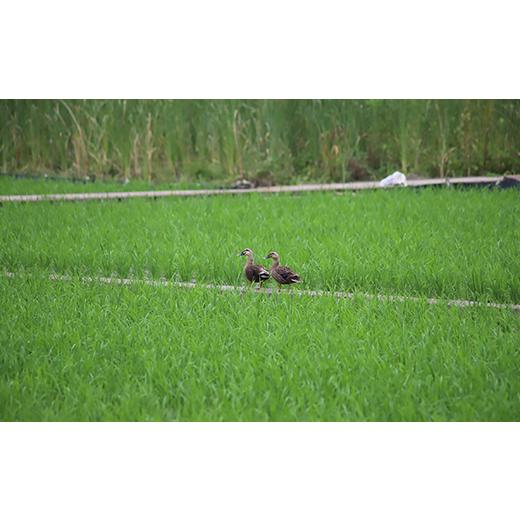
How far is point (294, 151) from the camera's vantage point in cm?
1217

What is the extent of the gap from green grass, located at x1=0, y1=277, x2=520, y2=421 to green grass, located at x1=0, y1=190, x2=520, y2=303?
0.64m

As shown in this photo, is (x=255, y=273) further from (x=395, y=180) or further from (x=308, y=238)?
(x=395, y=180)

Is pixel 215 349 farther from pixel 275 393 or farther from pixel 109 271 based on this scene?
pixel 109 271

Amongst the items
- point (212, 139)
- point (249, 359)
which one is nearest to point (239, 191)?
point (212, 139)

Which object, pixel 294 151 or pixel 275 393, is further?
pixel 294 151

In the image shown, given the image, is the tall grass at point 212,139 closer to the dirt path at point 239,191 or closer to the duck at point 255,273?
the dirt path at point 239,191

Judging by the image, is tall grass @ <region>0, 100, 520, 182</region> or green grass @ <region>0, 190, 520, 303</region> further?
tall grass @ <region>0, 100, 520, 182</region>

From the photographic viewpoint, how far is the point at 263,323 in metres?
5.28

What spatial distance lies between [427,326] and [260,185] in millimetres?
6762

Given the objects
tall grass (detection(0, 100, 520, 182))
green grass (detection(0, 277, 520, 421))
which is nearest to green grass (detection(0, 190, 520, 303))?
green grass (detection(0, 277, 520, 421))

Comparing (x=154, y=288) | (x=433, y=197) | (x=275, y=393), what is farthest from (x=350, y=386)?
(x=433, y=197)

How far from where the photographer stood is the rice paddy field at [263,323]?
4.28m

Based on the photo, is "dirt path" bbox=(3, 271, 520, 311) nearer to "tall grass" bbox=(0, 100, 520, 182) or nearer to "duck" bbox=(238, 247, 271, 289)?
"duck" bbox=(238, 247, 271, 289)

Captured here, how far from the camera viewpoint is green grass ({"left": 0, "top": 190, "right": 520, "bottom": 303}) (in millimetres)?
6281
